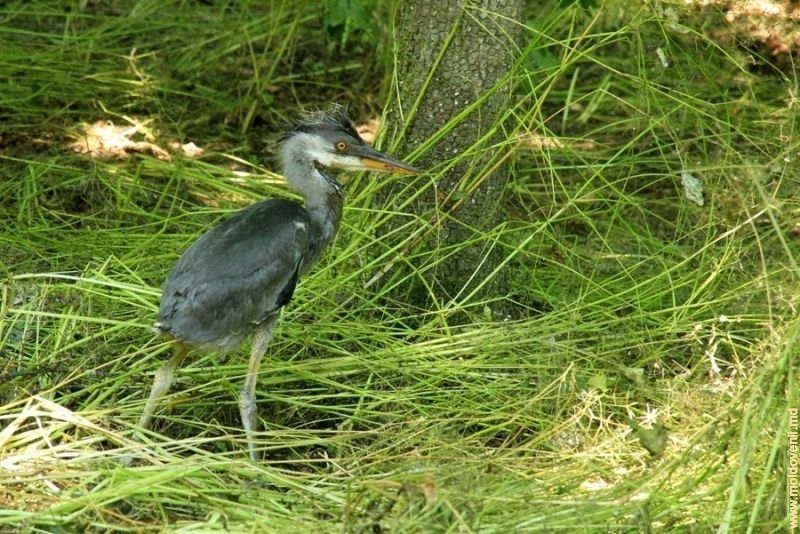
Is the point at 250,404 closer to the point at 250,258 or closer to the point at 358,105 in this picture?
the point at 250,258

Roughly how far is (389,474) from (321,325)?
57.2 inches

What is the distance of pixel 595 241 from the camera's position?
25.6 feet

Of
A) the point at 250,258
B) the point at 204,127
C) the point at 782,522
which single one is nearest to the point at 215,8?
the point at 204,127

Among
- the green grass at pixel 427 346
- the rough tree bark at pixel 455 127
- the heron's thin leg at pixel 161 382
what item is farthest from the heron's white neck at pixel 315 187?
the heron's thin leg at pixel 161 382

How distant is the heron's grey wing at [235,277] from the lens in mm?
5609

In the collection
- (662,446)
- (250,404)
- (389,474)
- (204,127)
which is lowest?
(204,127)

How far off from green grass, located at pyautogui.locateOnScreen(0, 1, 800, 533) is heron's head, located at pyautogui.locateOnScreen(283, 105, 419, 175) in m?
0.48

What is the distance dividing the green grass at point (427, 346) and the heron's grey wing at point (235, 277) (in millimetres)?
489

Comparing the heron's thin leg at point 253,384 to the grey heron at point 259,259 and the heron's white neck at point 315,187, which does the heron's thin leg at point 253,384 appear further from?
the heron's white neck at point 315,187

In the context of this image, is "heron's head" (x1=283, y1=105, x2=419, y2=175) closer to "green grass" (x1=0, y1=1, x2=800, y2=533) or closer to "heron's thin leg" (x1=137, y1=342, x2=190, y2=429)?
"green grass" (x1=0, y1=1, x2=800, y2=533)

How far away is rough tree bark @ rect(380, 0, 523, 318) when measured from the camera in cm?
673

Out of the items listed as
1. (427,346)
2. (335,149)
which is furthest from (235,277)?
(427,346)

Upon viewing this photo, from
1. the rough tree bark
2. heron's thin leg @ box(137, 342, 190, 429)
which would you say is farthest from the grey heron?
the rough tree bark

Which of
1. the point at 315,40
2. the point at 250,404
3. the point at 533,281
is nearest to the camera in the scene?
the point at 250,404
